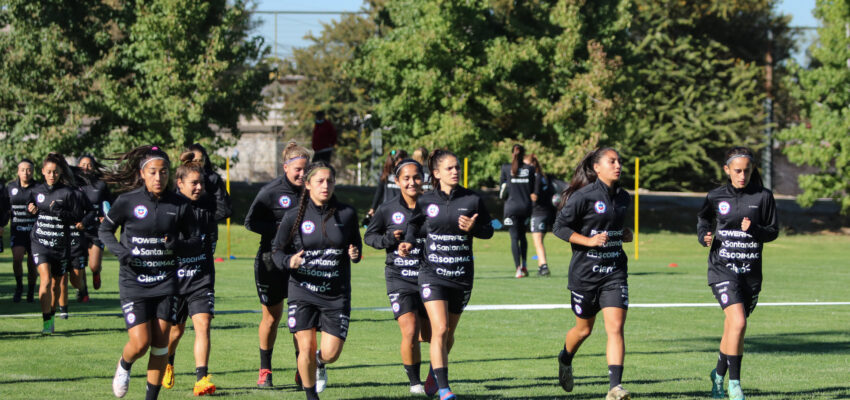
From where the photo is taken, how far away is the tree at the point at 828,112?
34.9 m

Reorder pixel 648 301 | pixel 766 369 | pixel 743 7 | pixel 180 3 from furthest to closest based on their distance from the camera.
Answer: pixel 743 7 → pixel 180 3 → pixel 648 301 → pixel 766 369

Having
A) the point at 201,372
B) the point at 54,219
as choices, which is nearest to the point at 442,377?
the point at 201,372

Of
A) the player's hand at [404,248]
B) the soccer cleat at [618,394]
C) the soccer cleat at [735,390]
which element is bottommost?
the soccer cleat at [735,390]

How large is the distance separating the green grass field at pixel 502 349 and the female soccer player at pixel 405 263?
316mm

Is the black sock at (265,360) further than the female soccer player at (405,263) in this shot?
Yes

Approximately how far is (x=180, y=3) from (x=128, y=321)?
26.7m

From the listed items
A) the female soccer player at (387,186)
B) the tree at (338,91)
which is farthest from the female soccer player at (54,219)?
the tree at (338,91)

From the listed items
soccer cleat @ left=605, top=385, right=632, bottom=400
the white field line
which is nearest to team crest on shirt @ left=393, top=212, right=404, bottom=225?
soccer cleat @ left=605, top=385, right=632, bottom=400

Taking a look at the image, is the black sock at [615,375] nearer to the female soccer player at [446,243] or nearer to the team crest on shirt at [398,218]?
the female soccer player at [446,243]

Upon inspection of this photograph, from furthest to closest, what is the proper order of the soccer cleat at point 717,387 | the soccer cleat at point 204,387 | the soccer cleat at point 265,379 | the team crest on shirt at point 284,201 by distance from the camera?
the team crest on shirt at point 284,201 → the soccer cleat at point 265,379 → the soccer cleat at point 717,387 → the soccer cleat at point 204,387

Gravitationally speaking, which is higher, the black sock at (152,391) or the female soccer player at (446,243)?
the female soccer player at (446,243)

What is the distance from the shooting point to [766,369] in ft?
31.0

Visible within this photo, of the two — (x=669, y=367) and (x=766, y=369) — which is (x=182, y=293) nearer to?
(x=669, y=367)

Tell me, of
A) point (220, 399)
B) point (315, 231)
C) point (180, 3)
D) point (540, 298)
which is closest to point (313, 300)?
point (315, 231)
